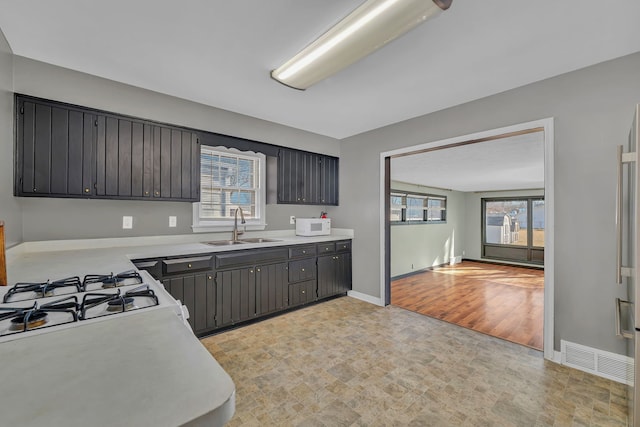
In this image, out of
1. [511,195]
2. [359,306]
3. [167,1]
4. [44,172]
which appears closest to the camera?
[167,1]

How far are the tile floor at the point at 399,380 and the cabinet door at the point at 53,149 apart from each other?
1898 millimetres

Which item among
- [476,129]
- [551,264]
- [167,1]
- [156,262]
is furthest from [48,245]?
[551,264]

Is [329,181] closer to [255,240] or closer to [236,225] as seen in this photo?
[255,240]

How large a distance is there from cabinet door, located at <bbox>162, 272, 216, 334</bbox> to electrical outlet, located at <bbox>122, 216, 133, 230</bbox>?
0.77 meters

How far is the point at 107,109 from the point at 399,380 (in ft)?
11.4

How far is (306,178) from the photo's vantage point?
411 centimetres

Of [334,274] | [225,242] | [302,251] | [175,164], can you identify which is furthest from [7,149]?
[334,274]

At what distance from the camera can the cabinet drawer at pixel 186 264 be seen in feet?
8.34

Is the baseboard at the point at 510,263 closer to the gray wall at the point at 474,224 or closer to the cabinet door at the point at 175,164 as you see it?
the gray wall at the point at 474,224

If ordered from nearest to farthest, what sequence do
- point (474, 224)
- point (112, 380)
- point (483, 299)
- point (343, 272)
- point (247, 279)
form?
point (112, 380) → point (247, 279) → point (343, 272) → point (483, 299) → point (474, 224)

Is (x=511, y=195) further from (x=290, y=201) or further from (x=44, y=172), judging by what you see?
(x=44, y=172)

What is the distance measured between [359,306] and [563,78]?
10.6ft

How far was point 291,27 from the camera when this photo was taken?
6.09 ft

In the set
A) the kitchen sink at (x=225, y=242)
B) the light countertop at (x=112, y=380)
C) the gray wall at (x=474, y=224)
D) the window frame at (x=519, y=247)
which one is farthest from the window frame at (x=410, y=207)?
the light countertop at (x=112, y=380)
